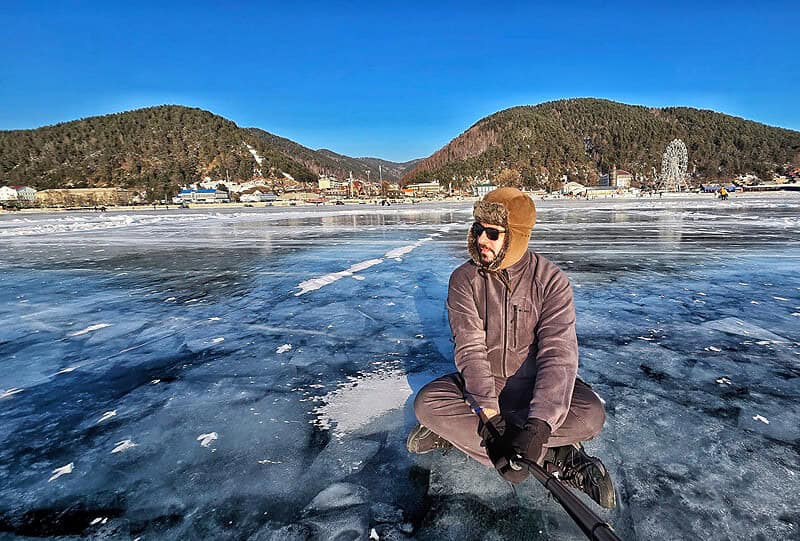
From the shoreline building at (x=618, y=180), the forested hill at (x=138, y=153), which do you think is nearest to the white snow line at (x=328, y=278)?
the forested hill at (x=138, y=153)

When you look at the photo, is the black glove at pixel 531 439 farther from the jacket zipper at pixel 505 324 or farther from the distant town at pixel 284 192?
the distant town at pixel 284 192

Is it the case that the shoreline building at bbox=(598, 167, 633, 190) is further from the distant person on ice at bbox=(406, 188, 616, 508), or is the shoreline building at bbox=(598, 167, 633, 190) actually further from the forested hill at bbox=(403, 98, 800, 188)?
the distant person on ice at bbox=(406, 188, 616, 508)

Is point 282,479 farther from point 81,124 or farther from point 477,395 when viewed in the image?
point 81,124

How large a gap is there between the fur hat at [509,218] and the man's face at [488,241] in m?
0.02

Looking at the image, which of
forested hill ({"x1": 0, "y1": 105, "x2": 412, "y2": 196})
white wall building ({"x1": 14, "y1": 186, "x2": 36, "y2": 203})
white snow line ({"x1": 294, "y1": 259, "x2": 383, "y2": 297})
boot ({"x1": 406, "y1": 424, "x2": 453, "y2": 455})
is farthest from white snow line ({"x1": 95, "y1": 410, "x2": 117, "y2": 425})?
white wall building ({"x1": 14, "y1": 186, "x2": 36, "y2": 203})

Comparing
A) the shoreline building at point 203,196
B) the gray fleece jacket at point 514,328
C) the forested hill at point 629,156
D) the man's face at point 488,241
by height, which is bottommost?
the shoreline building at point 203,196

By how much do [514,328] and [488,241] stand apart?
1.54 ft

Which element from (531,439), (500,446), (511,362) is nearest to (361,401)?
(511,362)

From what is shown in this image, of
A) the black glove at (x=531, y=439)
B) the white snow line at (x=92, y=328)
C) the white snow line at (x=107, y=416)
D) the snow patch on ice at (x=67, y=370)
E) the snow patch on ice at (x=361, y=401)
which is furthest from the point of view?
the white snow line at (x=92, y=328)

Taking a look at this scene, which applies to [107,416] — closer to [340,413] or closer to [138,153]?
[340,413]

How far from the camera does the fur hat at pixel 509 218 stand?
6.73 feet

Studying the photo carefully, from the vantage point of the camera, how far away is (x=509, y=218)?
6.75 ft

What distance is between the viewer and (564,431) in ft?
6.59

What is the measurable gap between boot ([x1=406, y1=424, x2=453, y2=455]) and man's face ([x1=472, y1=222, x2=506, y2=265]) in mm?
934
